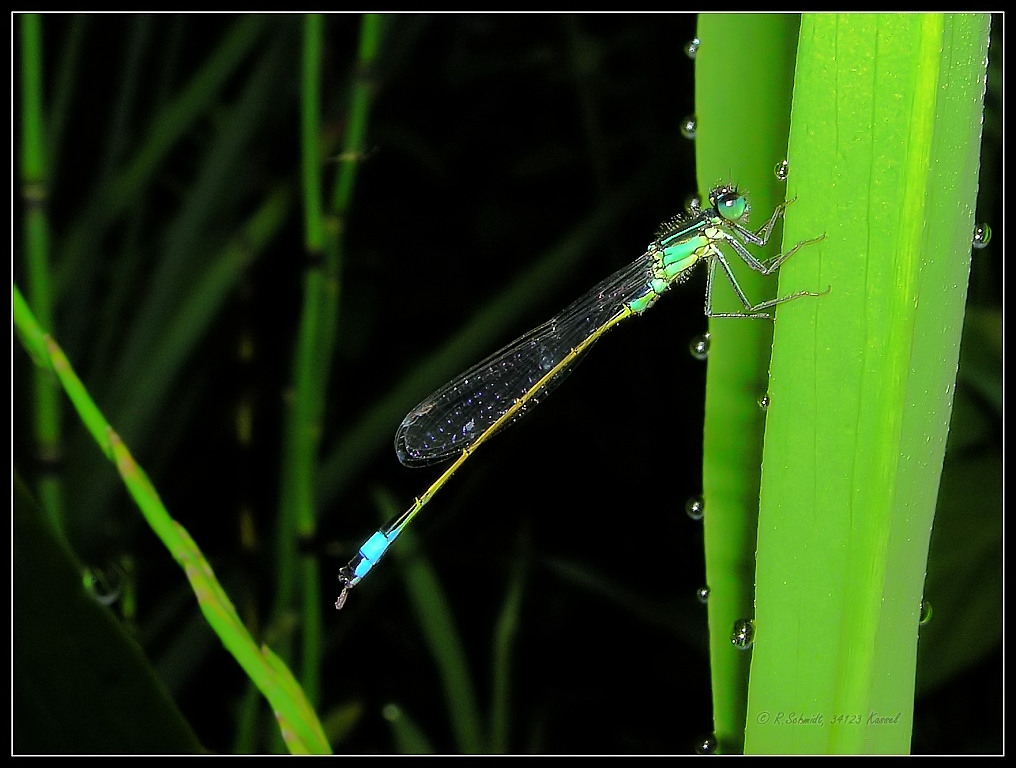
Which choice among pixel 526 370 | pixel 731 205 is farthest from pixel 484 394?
pixel 731 205

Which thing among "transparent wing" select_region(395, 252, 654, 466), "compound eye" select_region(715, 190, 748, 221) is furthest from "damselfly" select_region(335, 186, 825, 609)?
"compound eye" select_region(715, 190, 748, 221)

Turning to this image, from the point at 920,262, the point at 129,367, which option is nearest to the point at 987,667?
the point at 920,262

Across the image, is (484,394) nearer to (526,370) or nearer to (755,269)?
(526,370)

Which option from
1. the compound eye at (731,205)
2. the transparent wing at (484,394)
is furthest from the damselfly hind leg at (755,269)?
the transparent wing at (484,394)

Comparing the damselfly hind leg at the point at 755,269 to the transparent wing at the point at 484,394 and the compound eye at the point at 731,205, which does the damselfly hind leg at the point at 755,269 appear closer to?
the compound eye at the point at 731,205

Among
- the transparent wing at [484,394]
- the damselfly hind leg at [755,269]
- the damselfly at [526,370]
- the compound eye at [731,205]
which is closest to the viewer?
the damselfly hind leg at [755,269]

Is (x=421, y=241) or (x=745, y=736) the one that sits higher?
(x=421, y=241)

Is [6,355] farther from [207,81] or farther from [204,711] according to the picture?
[204,711]

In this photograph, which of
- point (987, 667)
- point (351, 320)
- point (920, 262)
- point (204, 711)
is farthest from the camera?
point (351, 320)
